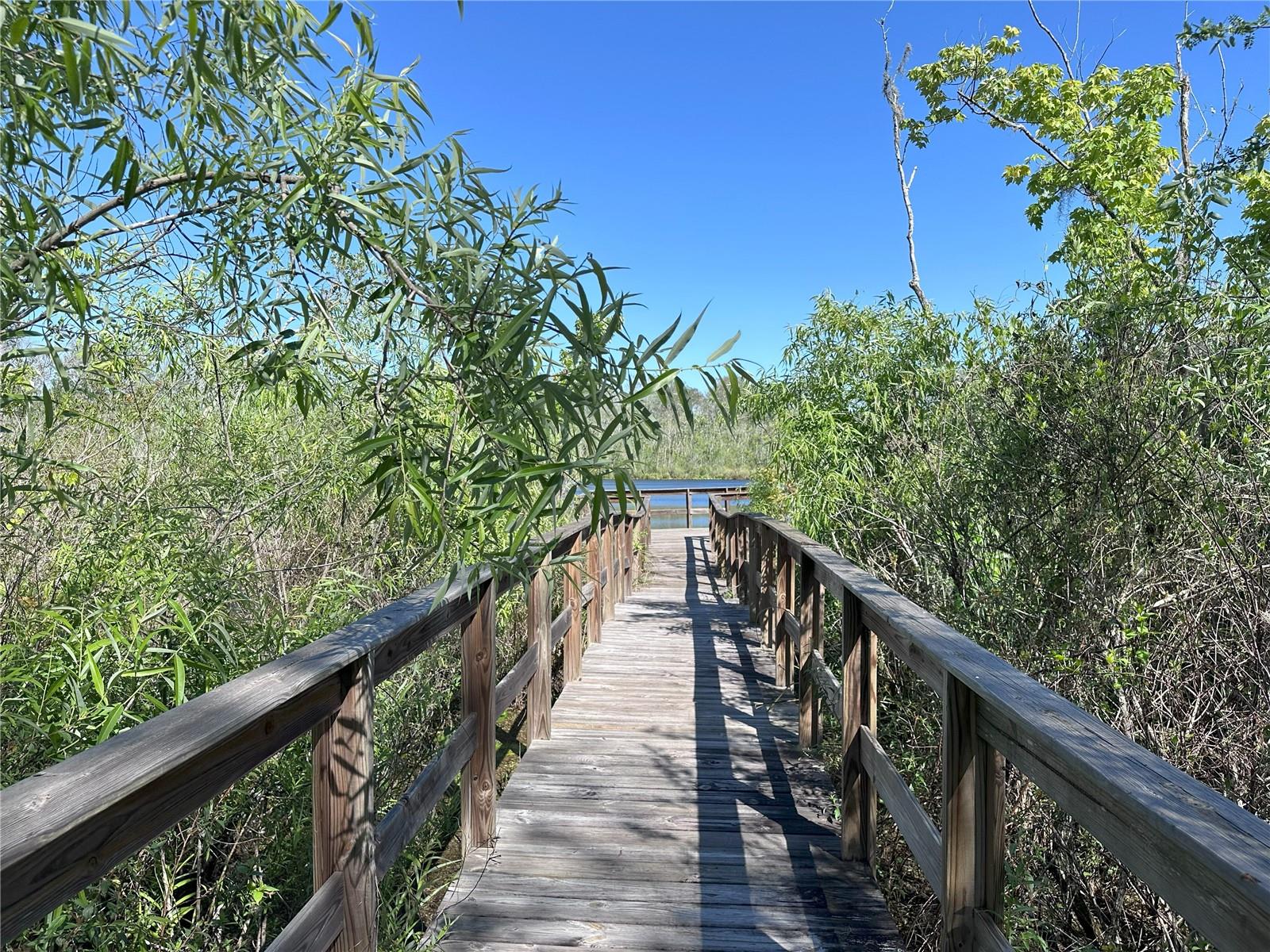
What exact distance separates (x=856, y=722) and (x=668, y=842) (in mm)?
845

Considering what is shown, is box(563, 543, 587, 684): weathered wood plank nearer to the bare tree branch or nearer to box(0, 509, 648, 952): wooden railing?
box(0, 509, 648, 952): wooden railing

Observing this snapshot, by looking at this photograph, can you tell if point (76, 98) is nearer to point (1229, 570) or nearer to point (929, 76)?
point (1229, 570)

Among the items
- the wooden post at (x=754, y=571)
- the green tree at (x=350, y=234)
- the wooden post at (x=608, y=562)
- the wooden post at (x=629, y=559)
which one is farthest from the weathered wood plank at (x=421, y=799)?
the wooden post at (x=629, y=559)

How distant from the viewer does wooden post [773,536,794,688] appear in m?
4.87

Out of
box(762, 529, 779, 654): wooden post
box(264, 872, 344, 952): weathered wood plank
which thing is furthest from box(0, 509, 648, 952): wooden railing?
box(762, 529, 779, 654): wooden post

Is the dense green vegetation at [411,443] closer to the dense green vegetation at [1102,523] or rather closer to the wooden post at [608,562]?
the dense green vegetation at [1102,523]

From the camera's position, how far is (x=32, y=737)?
204cm

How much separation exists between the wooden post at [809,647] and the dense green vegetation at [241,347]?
1784 mm

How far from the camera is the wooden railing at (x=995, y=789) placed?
2.87 ft

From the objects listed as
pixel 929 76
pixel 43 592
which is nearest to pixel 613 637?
pixel 43 592

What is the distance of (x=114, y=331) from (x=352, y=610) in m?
1.71

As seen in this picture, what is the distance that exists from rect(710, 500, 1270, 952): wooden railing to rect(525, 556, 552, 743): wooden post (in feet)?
4.37

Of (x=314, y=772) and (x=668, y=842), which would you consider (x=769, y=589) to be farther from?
(x=314, y=772)

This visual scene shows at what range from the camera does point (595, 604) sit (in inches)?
257
